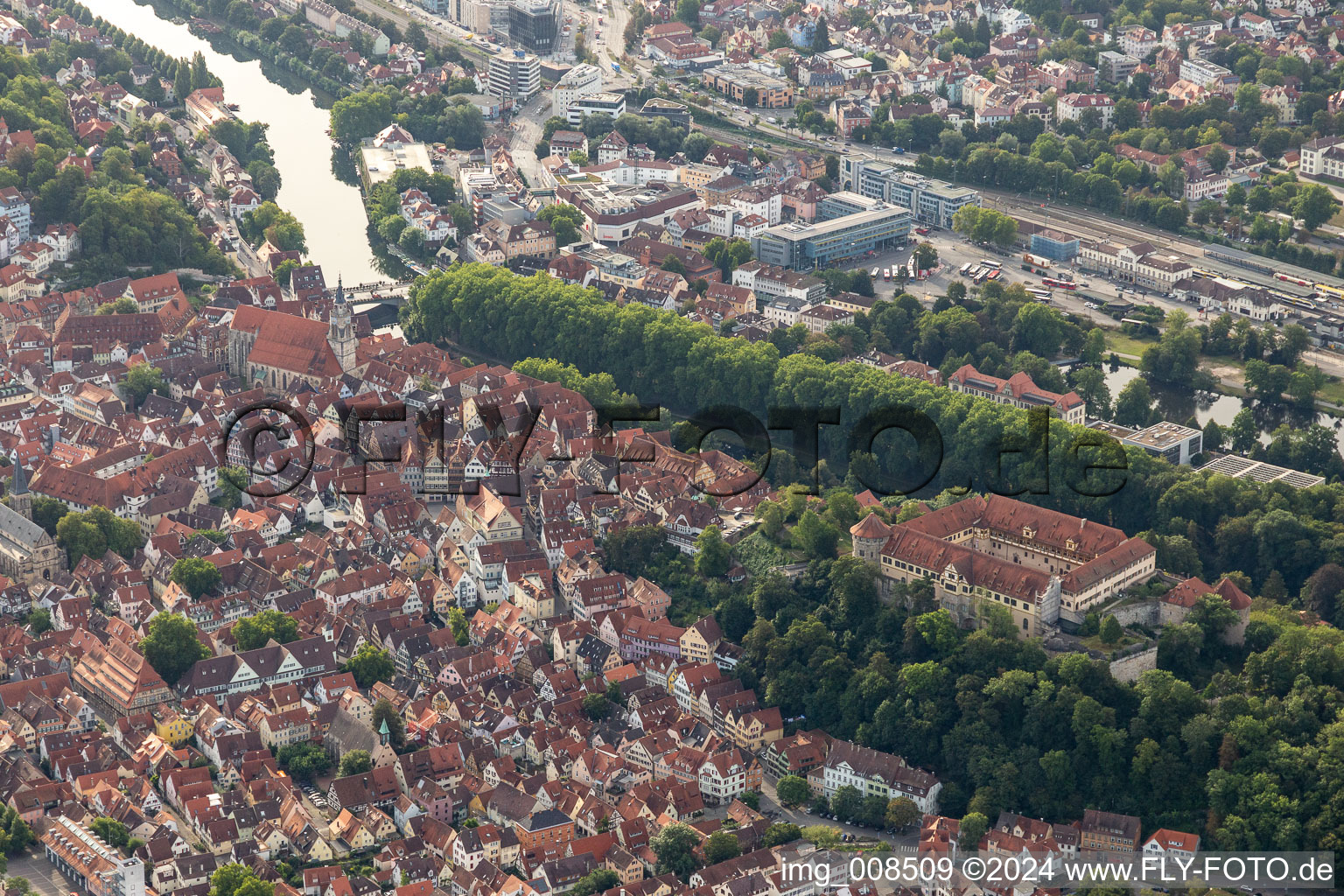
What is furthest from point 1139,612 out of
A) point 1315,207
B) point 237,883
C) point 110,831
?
point 1315,207

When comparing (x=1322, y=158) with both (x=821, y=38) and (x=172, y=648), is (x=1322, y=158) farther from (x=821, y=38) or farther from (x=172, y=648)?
(x=172, y=648)

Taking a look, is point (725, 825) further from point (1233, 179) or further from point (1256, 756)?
point (1233, 179)

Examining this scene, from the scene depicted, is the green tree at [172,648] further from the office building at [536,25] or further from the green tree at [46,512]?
the office building at [536,25]

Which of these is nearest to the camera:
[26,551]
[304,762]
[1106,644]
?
[304,762]

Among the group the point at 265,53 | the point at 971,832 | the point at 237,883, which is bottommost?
the point at 237,883

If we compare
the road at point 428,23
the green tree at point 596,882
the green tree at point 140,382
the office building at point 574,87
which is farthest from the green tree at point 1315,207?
the green tree at point 596,882

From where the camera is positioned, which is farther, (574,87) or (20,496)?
(574,87)
